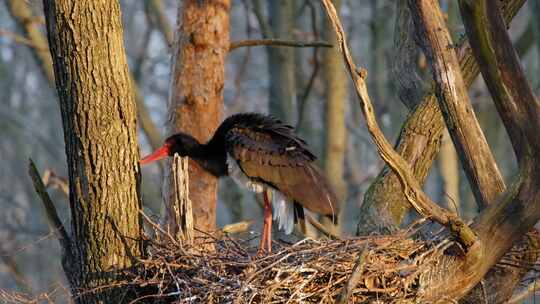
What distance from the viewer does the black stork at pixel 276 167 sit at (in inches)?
267

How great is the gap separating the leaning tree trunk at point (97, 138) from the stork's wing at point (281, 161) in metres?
1.83

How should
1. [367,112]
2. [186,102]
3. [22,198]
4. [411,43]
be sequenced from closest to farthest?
[367,112], [411,43], [186,102], [22,198]

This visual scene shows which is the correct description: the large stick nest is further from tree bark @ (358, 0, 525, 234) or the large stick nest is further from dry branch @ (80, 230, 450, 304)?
tree bark @ (358, 0, 525, 234)

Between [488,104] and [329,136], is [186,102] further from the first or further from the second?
[488,104]

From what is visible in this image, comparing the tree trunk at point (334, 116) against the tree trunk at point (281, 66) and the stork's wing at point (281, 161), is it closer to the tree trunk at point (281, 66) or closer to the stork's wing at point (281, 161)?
the tree trunk at point (281, 66)

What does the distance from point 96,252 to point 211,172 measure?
245 cm

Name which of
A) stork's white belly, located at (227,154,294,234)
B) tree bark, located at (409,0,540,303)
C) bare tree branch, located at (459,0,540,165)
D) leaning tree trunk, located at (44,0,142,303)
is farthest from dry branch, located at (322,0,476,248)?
stork's white belly, located at (227,154,294,234)

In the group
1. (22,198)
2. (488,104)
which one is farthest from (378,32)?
(22,198)

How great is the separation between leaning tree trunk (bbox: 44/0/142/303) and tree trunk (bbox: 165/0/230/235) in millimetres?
2285

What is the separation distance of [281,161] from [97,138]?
6.94ft

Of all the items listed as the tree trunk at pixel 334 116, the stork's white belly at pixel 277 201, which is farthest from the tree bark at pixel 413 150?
the tree trunk at pixel 334 116

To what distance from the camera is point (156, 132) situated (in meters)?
10.8

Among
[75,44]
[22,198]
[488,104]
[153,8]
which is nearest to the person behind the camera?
[75,44]

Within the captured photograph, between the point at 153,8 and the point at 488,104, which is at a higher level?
the point at 153,8
